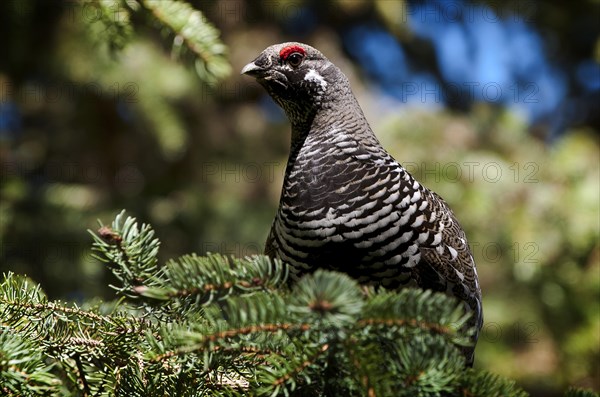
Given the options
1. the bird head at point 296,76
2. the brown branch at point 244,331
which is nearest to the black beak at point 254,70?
the bird head at point 296,76

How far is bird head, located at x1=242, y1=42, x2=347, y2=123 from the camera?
2.68m

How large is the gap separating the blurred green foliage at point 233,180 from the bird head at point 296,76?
139 centimetres

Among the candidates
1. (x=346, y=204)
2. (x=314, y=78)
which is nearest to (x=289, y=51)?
(x=314, y=78)

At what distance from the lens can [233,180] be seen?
19.3 feet

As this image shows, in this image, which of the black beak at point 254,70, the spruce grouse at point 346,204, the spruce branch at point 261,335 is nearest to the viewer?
the spruce branch at point 261,335

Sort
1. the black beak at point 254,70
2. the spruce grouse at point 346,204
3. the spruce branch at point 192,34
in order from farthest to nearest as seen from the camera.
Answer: the black beak at point 254,70
the spruce branch at point 192,34
the spruce grouse at point 346,204

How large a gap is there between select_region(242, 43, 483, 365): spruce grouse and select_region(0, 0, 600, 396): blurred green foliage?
1502 mm

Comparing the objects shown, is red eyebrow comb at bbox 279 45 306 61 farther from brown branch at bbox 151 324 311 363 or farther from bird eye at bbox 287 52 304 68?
brown branch at bbox 151 324 311 363

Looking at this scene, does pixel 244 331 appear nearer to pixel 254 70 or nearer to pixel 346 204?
pixel 346 204

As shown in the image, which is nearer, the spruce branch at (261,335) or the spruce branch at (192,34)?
the spruce branch at (261,335)

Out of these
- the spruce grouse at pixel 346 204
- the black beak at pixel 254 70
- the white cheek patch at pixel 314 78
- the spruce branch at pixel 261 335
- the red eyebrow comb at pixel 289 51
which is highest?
the red eyebrow comb at pixel 289 51

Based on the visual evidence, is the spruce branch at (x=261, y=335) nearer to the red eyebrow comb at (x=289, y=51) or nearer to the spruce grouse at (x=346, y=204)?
the spruce grouse at (x=346, y=204)

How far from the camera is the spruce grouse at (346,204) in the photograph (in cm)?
223

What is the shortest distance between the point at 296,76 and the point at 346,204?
709 mm
